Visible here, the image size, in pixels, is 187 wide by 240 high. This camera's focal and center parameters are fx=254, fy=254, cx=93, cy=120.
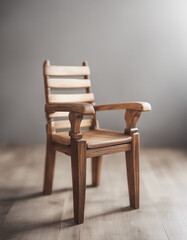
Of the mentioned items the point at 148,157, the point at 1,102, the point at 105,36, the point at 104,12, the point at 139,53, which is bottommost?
the point at 148,157

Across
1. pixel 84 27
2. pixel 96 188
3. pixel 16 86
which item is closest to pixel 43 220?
pixel 96 188

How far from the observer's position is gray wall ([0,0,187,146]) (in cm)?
316

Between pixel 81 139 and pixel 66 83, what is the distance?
0.64 m

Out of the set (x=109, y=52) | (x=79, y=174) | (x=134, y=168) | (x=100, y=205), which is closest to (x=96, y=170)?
(x=100, y=205)

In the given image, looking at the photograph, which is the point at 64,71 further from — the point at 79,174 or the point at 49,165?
the point at 79,174

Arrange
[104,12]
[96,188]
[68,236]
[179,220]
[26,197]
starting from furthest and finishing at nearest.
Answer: [104,12] → [96,188] → [26,197] → [179,220] → [68,236]

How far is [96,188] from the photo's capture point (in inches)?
71.4

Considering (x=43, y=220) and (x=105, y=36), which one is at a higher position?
(x=105, y=36)

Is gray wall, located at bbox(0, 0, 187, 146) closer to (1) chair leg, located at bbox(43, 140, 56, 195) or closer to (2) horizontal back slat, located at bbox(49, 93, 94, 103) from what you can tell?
(2) horizontal back slat, located at bbox(49, 93, 94, 103)

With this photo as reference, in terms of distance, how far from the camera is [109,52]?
323 centimetres

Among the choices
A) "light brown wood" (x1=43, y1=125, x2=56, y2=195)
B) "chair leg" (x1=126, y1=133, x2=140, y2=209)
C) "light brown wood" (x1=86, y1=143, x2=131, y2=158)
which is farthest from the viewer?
"light brown wood" (x1=43, y1=125, x2=56, y2=195)

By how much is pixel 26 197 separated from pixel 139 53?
89.8 inches

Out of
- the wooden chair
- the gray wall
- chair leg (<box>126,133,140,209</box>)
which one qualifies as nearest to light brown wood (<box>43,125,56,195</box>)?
the wooden chair

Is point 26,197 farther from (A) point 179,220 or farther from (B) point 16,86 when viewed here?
(B) point 16,86
